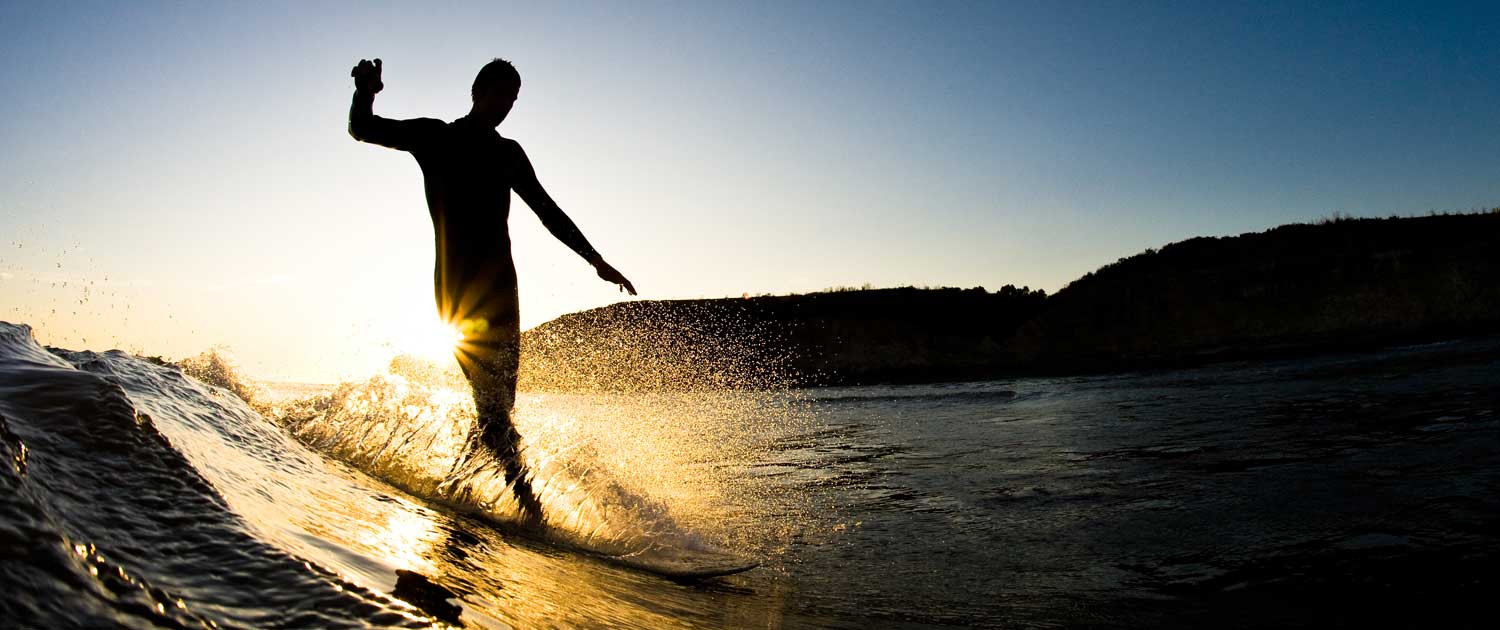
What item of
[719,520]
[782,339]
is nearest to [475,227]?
[719,520]

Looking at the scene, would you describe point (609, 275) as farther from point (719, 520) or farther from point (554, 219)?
point (719, 520)

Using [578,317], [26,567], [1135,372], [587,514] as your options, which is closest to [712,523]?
[587,514]

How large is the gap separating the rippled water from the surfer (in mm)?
272

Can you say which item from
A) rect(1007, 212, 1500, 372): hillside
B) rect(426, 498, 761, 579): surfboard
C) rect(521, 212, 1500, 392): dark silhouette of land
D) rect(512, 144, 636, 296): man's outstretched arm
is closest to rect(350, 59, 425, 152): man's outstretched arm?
rect(512, 144, 636, 296): man's outstretched arm

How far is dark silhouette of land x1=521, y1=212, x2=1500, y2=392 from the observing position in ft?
70.8

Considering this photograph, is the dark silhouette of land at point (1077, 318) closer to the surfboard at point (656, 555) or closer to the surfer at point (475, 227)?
the surfer at point (475, 227)

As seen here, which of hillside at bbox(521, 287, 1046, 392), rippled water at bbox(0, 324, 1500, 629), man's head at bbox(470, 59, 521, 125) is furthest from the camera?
hillside at bbox(521, 287, 1046, 392)

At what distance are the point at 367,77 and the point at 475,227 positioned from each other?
2.53 feet

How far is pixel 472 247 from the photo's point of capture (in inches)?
136

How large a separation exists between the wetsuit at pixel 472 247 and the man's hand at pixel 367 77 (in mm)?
36

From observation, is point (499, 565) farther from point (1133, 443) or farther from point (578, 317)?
point (578, 317)

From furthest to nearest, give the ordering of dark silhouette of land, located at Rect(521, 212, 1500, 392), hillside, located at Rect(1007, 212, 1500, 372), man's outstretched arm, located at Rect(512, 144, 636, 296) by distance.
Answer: dark silhouette of land, located at Rect(521, 212, 1500, 392) < hillside, located at Rect(1007, 212, 1500, 372) < man's outstretched arm, located at Rect(512, 144, 636, 296)

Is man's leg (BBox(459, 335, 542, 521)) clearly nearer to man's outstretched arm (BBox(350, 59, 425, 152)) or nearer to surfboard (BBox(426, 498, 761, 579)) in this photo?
surfboard (BBox(426, 498, 761, 579))

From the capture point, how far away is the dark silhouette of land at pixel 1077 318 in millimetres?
21578
